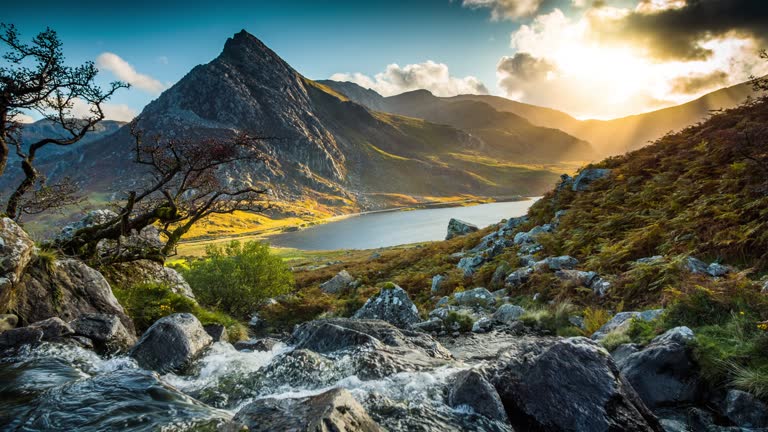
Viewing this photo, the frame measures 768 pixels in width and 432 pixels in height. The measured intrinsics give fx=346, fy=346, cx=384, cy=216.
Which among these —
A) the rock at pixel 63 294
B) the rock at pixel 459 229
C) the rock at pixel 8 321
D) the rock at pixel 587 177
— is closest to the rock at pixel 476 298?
the rock at pixel 63 294

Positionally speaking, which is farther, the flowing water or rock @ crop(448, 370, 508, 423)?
rock @ crop(448, 370, 508, 423)

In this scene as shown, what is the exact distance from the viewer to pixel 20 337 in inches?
335

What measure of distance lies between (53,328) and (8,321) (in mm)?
1070

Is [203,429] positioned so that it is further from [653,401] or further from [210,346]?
[653,401]

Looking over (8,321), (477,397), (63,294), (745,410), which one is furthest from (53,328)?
(745,410)

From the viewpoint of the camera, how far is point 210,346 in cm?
1116

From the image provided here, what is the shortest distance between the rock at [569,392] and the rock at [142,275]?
1523 cm

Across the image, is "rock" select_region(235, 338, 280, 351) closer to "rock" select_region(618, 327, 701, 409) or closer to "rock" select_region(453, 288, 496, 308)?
"rock" select_region(453, 288, 496, 308)

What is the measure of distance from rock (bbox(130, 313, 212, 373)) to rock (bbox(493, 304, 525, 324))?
10921mm

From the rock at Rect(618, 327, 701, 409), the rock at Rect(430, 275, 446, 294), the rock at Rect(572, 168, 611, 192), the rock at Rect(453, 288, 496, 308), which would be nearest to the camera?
the rock at Rect(618, 327, 701, 409)

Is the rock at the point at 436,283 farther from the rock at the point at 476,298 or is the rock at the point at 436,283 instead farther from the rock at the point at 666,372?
the rock at the point at 666,372

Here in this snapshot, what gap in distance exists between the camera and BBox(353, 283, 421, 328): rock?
53.3 feet

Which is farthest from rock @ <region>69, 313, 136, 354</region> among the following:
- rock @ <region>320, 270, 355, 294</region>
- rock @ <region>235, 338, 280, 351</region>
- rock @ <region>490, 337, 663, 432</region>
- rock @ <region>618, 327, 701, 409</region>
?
rock @ <region>320, 270, 355, 294</region>

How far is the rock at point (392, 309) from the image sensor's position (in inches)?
640
